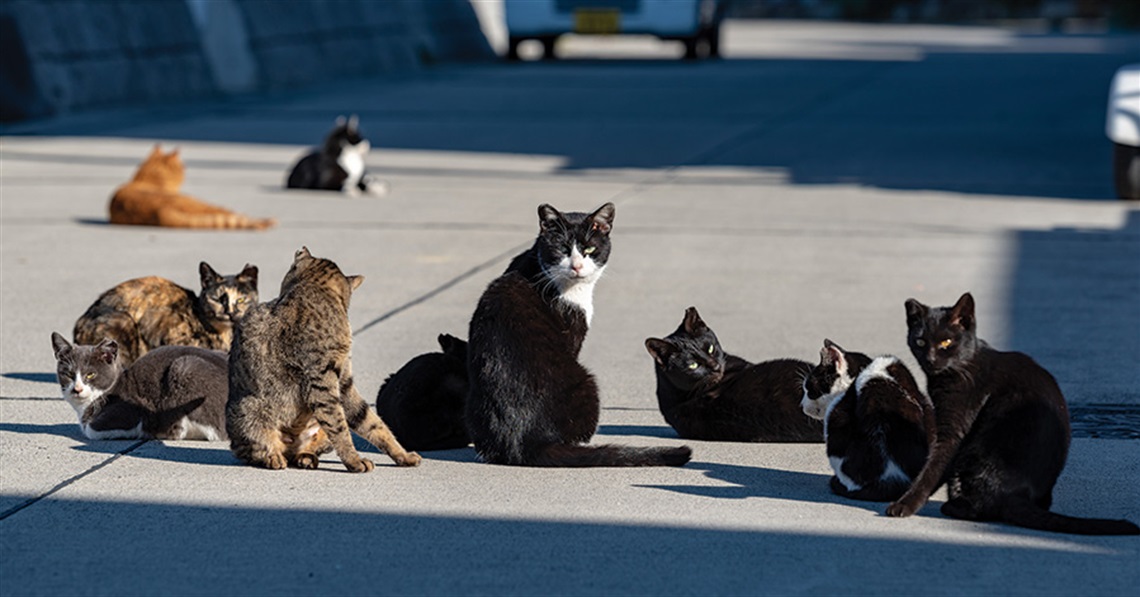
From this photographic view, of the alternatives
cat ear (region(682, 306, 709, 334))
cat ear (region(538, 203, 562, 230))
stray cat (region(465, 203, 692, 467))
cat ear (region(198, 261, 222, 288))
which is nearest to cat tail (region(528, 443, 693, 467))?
stray cat (region(465, 203, 692, 467))

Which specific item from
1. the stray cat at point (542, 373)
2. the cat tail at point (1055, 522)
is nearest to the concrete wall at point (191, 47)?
the stray cat at point (542, 373)

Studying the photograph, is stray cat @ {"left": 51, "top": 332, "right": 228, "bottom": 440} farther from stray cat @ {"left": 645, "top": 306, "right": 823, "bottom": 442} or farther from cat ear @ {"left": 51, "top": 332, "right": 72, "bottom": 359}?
stray cat @ {"left": 645, "top": 306, "right": 823, "bottom": 442}

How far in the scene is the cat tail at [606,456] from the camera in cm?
548

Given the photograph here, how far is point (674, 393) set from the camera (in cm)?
604

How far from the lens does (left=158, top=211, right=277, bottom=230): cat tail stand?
35.9 feet

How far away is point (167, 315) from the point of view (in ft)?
22.3

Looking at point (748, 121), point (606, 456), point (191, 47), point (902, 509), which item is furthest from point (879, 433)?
point (191, 47)

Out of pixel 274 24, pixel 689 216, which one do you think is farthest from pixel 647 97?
pixel 689 216

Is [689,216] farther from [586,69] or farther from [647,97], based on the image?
[586,69]

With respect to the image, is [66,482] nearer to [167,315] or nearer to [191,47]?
[167,315]

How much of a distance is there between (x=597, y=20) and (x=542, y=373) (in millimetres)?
23364

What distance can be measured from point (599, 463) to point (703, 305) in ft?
10.5

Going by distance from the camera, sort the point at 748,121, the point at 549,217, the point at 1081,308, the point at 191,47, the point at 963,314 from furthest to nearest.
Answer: the point at 191,47
the point at 748,121
the point at 1081,308
the point at 549,217
the point at 963,314

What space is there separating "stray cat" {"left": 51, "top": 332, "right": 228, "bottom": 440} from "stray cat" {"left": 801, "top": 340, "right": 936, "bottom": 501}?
2.16 m
